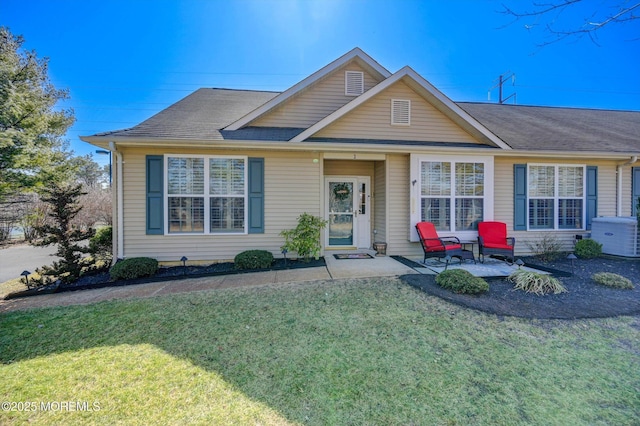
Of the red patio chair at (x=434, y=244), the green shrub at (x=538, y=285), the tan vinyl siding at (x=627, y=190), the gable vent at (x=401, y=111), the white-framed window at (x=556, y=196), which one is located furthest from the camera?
the tan vinyl siding at (x=627, y=190)

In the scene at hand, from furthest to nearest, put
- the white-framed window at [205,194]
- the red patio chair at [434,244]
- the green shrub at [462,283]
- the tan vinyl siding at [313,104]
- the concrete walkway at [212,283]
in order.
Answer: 1. the tan vinyl siding at [313,104]
2. the white-framed window at [205,194]
3. the red patio chair at [434,244]
4. the concrete walkway at [212,283]
5. the green shrub at [462,283]

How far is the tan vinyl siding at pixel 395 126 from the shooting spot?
741 centimetres

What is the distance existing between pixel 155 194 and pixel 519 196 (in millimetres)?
9800

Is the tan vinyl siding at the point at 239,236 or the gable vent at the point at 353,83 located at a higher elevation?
the gable vent at the point at 353,83

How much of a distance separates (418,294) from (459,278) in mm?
797

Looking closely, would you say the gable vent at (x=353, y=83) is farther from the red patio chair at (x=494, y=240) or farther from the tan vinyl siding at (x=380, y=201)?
the red patio chair at (x=494, y=240)

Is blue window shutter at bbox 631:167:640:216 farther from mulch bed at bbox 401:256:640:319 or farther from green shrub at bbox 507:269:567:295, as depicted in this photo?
green shrub at bbox 507:269:567:295

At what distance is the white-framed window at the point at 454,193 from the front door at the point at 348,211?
1.68 meters

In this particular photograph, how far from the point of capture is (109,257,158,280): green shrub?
229 inches

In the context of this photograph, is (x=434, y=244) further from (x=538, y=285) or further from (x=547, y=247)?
(x=547, y=247)

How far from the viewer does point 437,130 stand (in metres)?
7.64

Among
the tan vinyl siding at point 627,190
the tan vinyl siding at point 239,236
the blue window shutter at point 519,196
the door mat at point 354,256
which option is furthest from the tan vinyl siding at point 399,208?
the tan vinyl siding at point 627,190

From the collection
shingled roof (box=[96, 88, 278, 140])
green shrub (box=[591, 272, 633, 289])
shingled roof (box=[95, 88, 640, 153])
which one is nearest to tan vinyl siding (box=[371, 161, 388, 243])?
shingled roof (box=[95, 88, 640, 153])

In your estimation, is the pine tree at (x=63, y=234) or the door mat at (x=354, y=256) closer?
the pine tree at (x=63, y=234)
